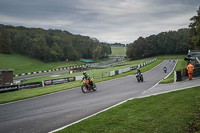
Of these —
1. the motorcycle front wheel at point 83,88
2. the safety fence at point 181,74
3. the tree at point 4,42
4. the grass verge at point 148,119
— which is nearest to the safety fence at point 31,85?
the motorcycle front wheel at point 83,88

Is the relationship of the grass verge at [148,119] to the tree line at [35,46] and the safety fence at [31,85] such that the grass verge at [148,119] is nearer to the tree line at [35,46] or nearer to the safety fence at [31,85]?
the safety fence at [31,85]

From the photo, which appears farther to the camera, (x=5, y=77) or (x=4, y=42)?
(x=4, y=42)

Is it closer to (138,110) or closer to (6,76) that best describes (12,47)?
(6,76)

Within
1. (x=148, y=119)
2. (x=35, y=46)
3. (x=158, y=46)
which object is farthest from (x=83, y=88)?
(x=158, y=46)

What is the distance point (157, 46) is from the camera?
11731cm

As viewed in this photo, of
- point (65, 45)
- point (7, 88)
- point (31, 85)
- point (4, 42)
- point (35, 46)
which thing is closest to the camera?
point (7, 88)

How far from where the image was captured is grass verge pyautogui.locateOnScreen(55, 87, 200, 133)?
6.39 meters

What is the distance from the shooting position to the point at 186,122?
6.66 m

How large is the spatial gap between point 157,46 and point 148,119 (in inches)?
4613

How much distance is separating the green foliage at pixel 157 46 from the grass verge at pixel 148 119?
10299cm

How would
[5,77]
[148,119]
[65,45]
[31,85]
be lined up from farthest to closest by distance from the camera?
1. [65,45]
2. [5,77]
3. [31,85]
4. [148,119]

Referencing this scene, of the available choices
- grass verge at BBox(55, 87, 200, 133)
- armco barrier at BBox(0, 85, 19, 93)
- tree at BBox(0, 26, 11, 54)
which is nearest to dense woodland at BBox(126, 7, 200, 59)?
tree at BBox(0, 26, 11, 54)

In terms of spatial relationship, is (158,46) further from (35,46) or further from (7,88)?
(7,88)

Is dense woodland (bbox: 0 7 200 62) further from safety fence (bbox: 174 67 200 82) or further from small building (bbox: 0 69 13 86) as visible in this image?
small building (bbox: 0 69 13 86)
